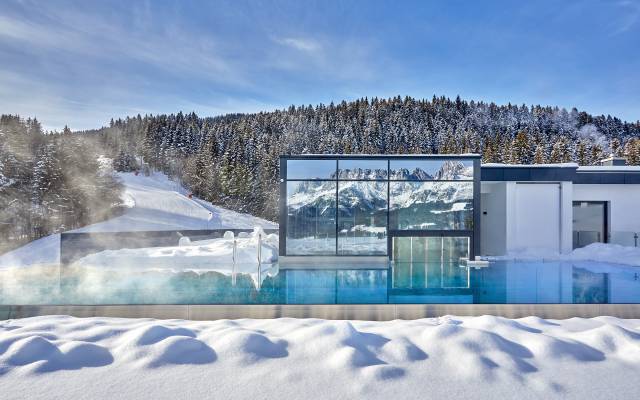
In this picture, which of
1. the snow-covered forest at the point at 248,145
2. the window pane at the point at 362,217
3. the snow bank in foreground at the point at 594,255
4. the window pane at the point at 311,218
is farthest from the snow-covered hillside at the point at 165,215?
the snow bank in foreground at the point at 594,255

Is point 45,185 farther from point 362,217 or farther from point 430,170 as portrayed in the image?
point 430,170

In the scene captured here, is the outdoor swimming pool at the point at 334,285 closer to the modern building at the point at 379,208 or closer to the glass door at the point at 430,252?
the glass door at the point at 430,252

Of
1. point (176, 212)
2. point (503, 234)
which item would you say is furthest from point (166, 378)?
point (176, 212)

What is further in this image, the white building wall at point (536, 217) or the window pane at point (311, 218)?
the white building wall at point (536, 217)

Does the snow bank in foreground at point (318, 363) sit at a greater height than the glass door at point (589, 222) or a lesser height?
lesser

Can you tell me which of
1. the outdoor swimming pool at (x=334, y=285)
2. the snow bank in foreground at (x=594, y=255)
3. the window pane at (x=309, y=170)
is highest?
the window pane at (x=309, y=170)

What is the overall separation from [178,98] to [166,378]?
33.8 metres

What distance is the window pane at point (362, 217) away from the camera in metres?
14.2

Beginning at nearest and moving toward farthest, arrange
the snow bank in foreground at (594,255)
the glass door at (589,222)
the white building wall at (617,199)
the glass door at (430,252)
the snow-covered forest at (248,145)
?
the glass door at (430,252) → the snow bank in foreground at (594,255) → the white building wall at (617,199) → the glass door at (589,222) → the snow-covered forest at (248,145)

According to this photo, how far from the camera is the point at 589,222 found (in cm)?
1727

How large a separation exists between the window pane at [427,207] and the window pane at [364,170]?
57 cm

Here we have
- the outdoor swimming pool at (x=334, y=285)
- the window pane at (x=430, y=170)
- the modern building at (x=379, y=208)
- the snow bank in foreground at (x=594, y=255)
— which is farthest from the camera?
the window pane at (x=430, y=170)

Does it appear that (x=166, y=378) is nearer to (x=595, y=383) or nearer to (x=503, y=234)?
(x=595, y=383)

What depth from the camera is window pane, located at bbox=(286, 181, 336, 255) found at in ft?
46.4
